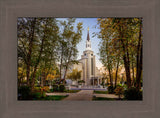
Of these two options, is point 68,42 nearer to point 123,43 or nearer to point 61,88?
point 61,88

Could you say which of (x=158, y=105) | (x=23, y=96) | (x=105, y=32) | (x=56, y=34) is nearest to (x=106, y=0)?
(x=105, y=32)

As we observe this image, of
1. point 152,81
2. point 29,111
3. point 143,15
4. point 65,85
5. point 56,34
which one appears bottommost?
point 29,111

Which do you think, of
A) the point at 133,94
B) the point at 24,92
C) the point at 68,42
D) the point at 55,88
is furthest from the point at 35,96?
the point at 133,94

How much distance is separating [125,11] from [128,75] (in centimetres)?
131

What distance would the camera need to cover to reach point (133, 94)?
2.43m

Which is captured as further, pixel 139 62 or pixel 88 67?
pixel 88 67

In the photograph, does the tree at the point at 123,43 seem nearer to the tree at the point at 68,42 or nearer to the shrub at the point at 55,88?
the tree at the point at 68,42

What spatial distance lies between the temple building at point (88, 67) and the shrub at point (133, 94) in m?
0.64

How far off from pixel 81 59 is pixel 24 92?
4.61ft

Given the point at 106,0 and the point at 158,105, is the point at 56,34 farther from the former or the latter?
the point at 158,105

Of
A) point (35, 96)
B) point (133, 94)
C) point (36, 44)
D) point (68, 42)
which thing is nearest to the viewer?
point (133, 94)

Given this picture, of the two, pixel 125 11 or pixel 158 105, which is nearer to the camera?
pixel 158 105

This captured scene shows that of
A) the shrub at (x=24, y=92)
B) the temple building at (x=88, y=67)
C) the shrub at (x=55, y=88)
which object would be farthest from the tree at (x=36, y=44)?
the temple building at (x=88, y=67)

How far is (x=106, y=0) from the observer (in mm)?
1780
